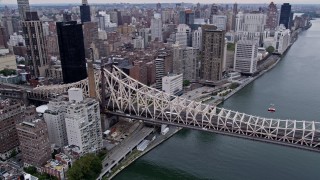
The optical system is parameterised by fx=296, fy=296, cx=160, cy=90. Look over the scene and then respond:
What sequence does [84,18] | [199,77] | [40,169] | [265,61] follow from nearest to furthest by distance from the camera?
1. [40,169]
2. [199,77]
3. [265,61]
4. [84,18]

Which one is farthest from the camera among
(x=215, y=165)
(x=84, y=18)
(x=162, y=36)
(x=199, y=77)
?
(x=84, y=18)

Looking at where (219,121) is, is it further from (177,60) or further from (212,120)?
(177,60)

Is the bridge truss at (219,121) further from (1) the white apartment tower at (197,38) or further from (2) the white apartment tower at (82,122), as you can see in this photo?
(1) the white apartment tower at (197,38)

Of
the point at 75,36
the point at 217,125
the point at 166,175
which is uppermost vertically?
the point at 75,36

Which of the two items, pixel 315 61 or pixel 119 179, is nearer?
pixel 119 179

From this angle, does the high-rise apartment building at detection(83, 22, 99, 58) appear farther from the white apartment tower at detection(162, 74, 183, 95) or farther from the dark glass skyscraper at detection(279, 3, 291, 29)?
the dark glass skyscraper at detection(279, 3, 291, 29)

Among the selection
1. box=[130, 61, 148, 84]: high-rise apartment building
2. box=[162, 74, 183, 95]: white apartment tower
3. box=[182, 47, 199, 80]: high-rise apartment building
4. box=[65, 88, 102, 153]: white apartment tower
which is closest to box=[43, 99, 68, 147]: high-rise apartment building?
box=[65, 88, 102, 153]: white apartment tower

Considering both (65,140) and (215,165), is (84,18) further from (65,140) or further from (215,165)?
(215,165)

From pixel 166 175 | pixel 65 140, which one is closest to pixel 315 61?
pixel 166 175
